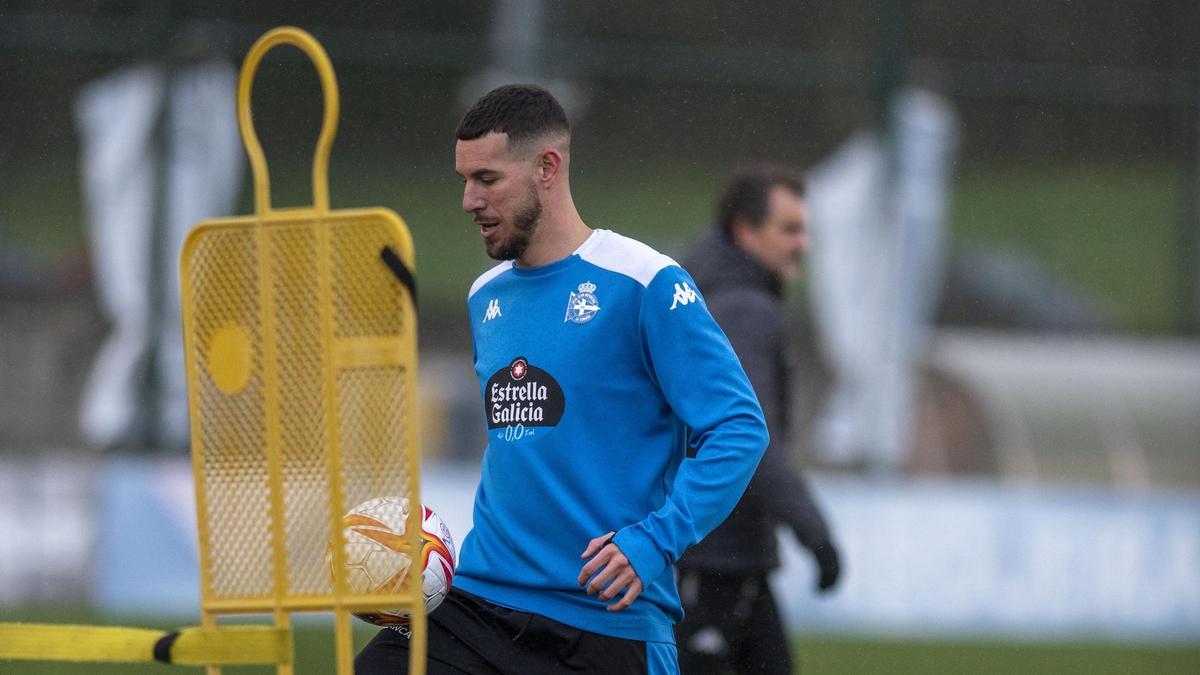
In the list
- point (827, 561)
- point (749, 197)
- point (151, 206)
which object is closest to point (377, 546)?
point (827, 561)

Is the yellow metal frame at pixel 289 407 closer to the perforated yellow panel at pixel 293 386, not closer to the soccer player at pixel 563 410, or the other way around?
the perforated yellow panel at pixel 293 386

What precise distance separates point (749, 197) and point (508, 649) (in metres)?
2.12

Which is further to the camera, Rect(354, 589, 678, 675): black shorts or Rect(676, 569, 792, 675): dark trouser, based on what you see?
Rect(676, 569, 792, 675): dark trouser

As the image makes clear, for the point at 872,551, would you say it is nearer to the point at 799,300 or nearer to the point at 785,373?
the point at 785,373

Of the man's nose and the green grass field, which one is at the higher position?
the man's nose

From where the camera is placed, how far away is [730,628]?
5.05 metres

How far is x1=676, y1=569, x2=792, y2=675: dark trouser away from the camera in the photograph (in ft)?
16.5

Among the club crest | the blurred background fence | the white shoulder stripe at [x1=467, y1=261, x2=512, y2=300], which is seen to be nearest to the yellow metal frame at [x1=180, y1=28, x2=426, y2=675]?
the club crest

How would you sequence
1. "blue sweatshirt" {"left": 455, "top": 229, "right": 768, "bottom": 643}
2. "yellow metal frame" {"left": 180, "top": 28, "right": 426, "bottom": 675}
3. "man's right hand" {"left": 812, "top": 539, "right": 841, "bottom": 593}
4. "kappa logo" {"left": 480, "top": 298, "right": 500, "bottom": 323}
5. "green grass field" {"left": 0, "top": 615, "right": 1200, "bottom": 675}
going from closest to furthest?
"yellow metal frame" {"left": 180, "top": 28, "right": 426, "bottom": 675}, "blue sweatshirt" {"left": 455, "top": 229, "right": 768, "bottom": 643}, "kappa logo" {"left": 480, "top": 298, "right": 500, "bottom": 323}, "man's right hand" {"left": 812, "top": 539, "right": 841, "bottom": 593}, "green grass field" {"left": 0, "top": 615, "right": 1200, "bottom": 675}

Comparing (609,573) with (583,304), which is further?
(583,304)

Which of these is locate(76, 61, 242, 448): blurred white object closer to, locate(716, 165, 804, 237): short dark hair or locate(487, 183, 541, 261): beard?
locate(716, 165, 804, 237): short dark hair

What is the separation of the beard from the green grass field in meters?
4.71

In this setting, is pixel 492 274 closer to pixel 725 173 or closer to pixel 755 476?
pixel 755 476

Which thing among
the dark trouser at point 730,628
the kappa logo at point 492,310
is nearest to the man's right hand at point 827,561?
the dark trouser at point 730,628
